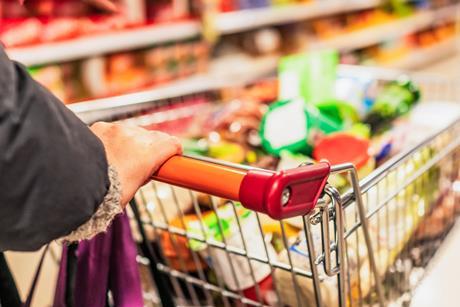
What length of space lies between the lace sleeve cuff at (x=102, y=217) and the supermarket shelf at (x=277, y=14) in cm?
210

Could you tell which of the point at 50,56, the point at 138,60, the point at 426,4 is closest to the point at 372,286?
the point at 50,56

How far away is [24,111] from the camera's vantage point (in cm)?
51

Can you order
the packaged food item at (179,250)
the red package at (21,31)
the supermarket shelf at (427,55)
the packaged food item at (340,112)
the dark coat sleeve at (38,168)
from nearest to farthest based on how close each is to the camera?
the dark coat sleeve at (38,168), the packaged food item at (179,250), the packaged food item at (340,112), the red package at (21,31), the supermarket shelf at (427,55)

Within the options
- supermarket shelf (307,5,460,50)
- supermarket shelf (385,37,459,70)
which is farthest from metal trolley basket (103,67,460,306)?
supermarket shelf (385,37,459,70)

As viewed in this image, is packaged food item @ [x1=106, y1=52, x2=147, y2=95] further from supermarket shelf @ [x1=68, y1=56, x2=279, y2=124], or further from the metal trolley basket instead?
the metal trolley basket

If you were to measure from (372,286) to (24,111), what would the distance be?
0.66 m

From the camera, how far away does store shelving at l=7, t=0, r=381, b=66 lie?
1911 millimetres

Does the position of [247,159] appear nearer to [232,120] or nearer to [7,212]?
[232,120]

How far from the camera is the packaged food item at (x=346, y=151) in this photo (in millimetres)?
1048

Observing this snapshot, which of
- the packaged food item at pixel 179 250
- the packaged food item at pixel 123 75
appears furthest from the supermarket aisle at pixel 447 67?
the packaged food item at pixel 179 250

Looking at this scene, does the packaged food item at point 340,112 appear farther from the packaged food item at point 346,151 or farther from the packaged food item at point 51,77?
the packaged food item at point 51,77

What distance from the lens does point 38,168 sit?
511 millimetres

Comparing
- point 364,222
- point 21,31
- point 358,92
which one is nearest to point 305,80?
point 358,92

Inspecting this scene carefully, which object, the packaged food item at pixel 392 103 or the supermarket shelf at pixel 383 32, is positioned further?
the supermarket shelf at pixel 383 32
